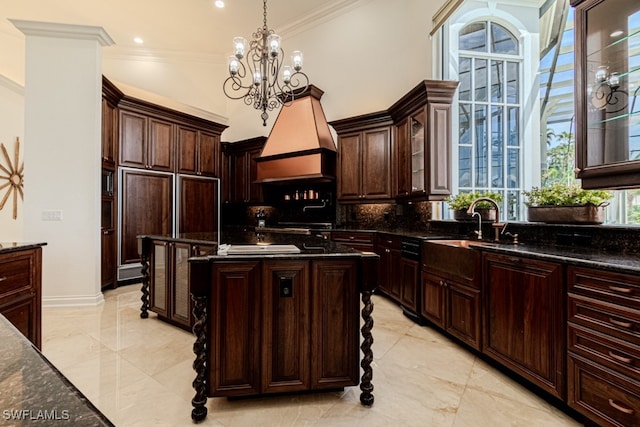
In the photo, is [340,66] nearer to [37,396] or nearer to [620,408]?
[620,408]

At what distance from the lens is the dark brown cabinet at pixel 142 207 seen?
14.7 ft

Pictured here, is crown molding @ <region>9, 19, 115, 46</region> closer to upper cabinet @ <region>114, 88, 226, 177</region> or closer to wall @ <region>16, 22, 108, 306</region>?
wall @ <region>16, 22, 108, 306</region>

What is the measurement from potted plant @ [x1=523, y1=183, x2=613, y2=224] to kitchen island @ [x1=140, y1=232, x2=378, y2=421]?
5.24ft

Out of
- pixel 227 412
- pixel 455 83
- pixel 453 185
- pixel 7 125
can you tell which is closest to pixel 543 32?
pixel 455 83

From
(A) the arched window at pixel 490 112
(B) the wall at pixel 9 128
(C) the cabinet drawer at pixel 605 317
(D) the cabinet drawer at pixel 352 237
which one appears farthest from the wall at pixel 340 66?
(C) the cabinet drawer at pixel 605 317

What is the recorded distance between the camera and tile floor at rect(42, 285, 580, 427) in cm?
173

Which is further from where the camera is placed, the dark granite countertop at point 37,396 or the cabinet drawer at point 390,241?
the cabinet drawer at point 390,241

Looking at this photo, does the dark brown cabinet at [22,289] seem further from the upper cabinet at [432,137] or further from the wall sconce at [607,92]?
the wall sconce at [607,92]

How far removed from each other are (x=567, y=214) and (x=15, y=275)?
3838mm

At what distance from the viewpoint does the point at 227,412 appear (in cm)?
177

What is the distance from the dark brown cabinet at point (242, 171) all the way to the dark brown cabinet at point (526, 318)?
4.55 meters

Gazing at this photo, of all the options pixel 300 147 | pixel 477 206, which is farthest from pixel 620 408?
pixel 300 147

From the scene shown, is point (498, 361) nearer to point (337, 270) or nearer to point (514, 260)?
point (514, 260)

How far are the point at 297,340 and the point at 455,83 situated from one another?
3.30m
